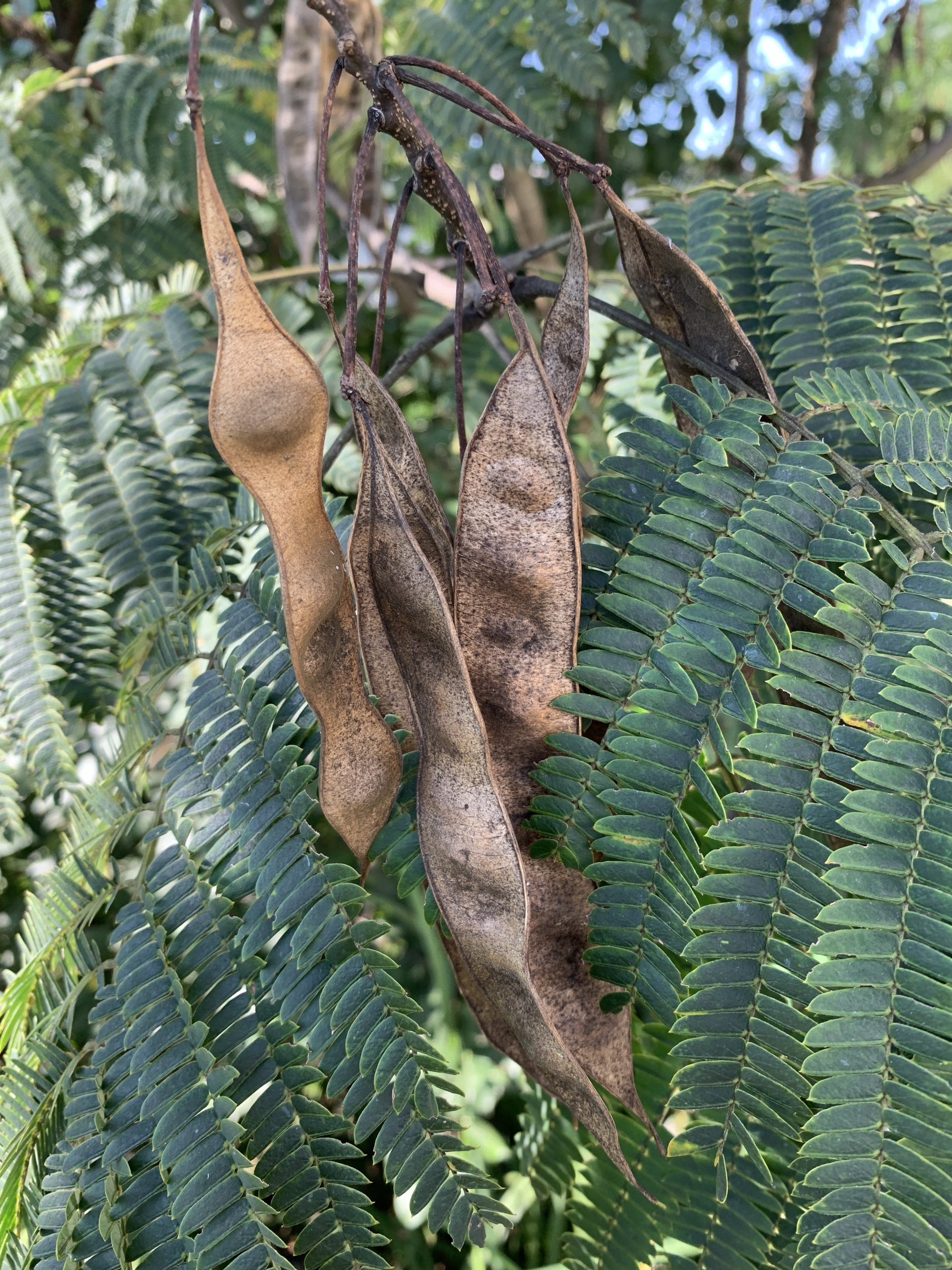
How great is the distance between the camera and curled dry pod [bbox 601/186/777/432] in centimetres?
101

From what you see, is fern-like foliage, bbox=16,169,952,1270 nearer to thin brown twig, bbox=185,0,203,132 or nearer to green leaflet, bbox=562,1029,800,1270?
green leaflet, bbox=562,1029,800,1270

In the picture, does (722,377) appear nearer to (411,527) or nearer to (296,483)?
(411,527)

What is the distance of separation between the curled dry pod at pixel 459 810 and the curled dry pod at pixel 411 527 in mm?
20

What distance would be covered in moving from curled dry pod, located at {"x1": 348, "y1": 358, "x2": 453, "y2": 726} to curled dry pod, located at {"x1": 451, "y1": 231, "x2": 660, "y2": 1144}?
0.04 m

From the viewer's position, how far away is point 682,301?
1063 mm

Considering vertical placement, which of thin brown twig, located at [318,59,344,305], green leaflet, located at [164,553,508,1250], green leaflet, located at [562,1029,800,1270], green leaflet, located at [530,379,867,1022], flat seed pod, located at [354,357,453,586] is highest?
thin brown twig, located at [318,59,344,305]

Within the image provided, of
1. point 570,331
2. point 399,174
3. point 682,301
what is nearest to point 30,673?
point 570,331

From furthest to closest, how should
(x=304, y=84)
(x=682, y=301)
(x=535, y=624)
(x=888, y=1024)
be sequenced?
(x=304, y=84) < (x=682, y=301) < (x=535, y=624) < (x=888, y=1024)

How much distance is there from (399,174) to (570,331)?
222 cm

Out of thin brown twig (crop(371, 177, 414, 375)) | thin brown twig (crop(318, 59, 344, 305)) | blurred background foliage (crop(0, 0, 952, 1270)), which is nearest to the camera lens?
thin brown twig (crop(318, 59, 344, 305))

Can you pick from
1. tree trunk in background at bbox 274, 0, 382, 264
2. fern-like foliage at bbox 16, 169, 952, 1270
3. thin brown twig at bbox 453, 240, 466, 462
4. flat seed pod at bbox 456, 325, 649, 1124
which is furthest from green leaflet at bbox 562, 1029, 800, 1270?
tree trunk in background at bbox 274, 0, 382, 264

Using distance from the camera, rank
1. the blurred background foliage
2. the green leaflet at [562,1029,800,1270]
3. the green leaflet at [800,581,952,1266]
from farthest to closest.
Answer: the blurred background foliage
the green leaflet at [562,1029,800,1270]
the green leaflet at [800,581,952,1266]

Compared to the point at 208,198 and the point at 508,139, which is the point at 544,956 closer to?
the point at 208,198

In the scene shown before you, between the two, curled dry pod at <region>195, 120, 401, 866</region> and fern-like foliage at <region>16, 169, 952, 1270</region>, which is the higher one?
curled dry pod at <region>195, 120, 401, 866</region>
